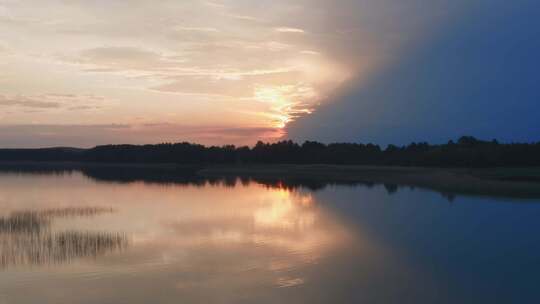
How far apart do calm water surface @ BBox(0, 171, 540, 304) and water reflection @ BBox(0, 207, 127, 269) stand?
0.04 meters

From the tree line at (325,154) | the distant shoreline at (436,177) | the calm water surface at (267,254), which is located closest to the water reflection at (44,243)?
the calm water surface at (267,254)

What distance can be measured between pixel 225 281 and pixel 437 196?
79.5ft

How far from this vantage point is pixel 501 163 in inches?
2345

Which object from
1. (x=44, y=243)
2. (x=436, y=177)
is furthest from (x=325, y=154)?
(x=44, y=243)

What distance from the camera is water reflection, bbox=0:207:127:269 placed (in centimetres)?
1377

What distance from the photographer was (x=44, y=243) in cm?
1573

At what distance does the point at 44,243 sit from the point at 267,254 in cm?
689

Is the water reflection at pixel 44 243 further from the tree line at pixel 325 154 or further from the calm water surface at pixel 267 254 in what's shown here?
the tree line at pixel 325 154

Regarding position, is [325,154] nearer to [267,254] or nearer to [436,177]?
[436,177]

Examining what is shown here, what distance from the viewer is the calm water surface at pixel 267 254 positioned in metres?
10.7

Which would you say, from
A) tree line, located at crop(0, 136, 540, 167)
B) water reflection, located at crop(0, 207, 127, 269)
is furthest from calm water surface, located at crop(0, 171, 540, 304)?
tree line, located at crop(0, 136, 540, 167)

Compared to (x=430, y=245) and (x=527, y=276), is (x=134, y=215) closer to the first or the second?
(x=430, y=245)

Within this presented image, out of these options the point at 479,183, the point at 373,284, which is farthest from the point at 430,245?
the point at 479,183

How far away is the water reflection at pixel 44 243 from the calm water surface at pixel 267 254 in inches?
1.6
